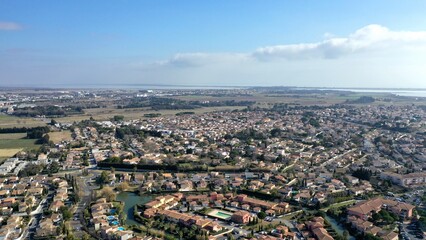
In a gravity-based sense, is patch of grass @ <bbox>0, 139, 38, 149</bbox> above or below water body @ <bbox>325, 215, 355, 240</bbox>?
above

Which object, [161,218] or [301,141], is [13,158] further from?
[301,141]

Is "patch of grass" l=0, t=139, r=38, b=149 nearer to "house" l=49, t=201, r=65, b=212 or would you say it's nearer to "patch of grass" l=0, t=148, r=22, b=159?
"patch of grass" l=0, t=148, r=22, b=159

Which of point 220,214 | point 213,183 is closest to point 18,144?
point 213,183

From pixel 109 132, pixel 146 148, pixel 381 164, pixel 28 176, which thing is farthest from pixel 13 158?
pixel 381 164

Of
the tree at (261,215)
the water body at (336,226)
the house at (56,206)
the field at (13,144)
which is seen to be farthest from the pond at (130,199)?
the field at (13,144)

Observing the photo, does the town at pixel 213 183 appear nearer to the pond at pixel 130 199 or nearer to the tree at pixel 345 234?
the pond at pixel 130 199

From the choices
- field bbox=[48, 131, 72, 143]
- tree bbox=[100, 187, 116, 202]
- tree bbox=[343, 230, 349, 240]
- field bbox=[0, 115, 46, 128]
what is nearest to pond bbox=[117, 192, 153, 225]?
tree bbox=[100, 187, 116, 202]
